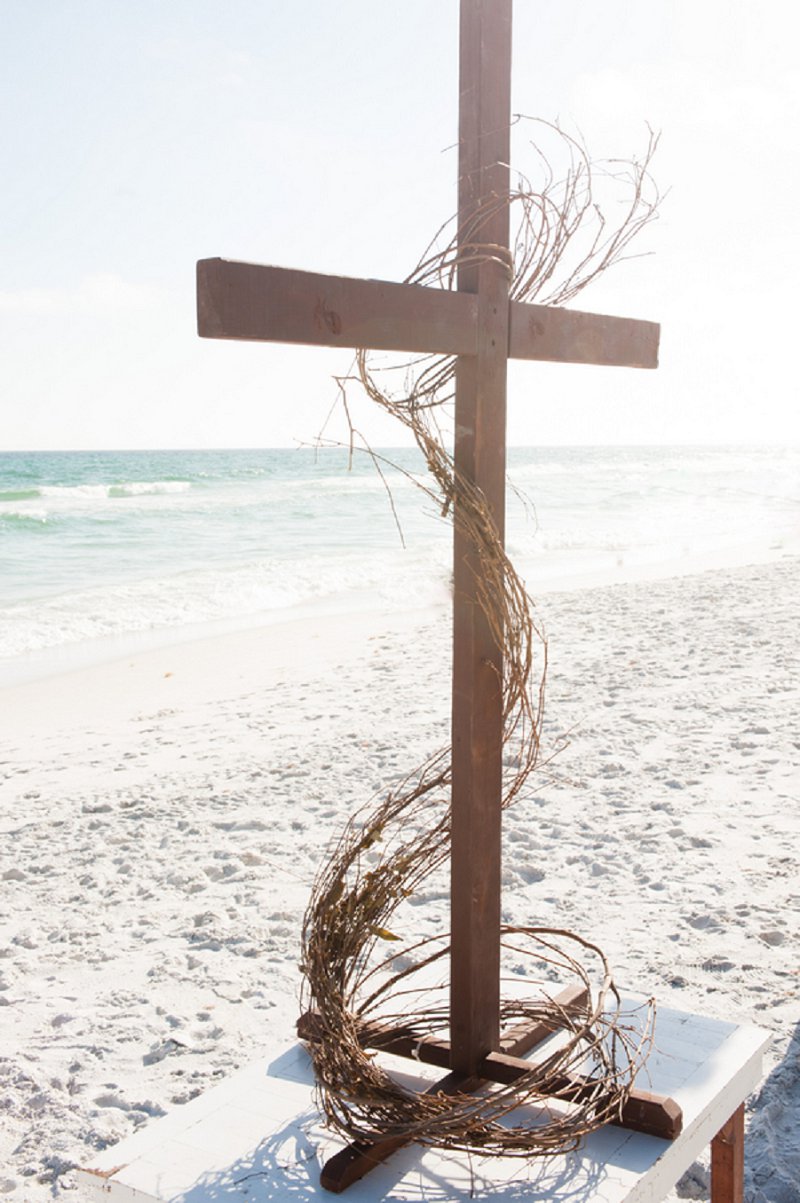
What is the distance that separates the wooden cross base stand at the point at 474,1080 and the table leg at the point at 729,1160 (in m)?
0.34

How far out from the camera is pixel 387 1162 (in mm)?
1850

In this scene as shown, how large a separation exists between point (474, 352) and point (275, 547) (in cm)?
1621

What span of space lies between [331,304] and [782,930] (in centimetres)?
266

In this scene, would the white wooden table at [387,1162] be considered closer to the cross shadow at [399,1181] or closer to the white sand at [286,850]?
the cross shadow at [399,1181]

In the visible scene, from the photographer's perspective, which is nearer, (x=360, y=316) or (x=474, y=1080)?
(x=360, y=316)

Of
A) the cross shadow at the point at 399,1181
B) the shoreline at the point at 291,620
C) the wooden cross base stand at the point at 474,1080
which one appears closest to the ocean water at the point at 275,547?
the shoreline at the point at 291,620

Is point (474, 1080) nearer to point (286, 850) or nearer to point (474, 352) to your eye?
point (474, 352)

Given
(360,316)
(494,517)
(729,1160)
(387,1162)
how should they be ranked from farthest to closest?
(729,1160) < (494,517) < (387,1162) < (360,316)

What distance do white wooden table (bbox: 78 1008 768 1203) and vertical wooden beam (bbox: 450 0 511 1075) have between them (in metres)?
0.23

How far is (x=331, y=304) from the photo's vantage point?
5.57 feet

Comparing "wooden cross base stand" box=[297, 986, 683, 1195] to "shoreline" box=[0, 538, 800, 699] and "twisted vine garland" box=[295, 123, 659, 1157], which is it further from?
"shoreline" box=[0, 538, 800, 699]

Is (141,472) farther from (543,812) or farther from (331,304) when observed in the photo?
(331,304)

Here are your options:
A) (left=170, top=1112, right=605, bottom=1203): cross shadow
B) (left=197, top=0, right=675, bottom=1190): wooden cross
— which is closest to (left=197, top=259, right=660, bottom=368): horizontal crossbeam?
(left=197, top=0, right=675, bottom=1190): wooden cross

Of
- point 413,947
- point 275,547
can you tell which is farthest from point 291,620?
point 413,947
